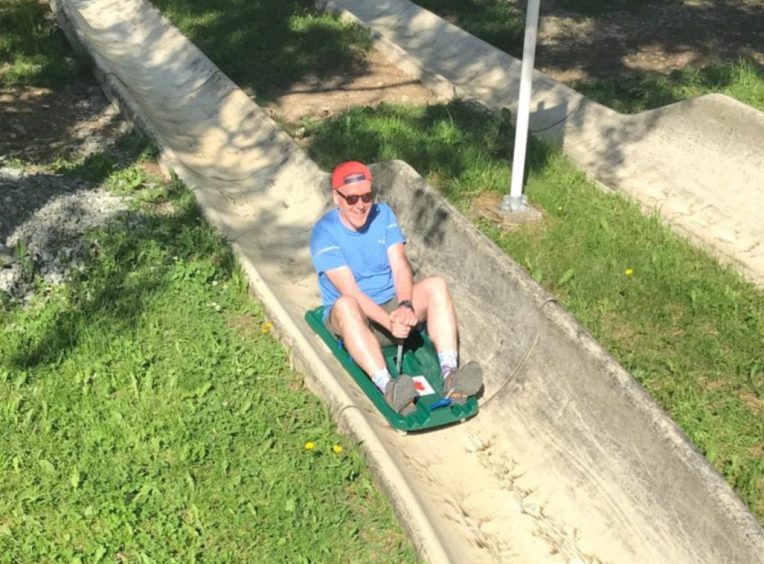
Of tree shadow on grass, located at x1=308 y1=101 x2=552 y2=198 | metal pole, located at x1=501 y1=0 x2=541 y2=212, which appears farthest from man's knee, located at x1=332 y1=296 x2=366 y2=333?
tree shadow on grass, located at x1=308 y1=101 x2=552 y2=198

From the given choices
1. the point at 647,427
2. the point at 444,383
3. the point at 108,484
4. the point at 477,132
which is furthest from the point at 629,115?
the point at 108,484

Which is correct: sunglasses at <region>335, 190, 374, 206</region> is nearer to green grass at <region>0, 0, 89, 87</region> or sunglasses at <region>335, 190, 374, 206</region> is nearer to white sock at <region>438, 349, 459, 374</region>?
white sock at <region>438, 349, 459, 374</region>

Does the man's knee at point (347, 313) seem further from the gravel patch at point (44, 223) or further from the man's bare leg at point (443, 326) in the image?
the gravel patch at point (44, 223)

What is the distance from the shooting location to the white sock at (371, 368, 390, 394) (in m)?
5.56

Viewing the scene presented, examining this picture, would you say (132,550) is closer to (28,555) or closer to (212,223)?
(28,555)

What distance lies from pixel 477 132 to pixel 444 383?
406 centimetres

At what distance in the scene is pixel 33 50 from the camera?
11422 mm

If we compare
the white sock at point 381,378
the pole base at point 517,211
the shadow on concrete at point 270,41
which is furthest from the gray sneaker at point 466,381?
the shadow on concrete at point 270,41

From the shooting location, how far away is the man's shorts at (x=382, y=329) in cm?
598

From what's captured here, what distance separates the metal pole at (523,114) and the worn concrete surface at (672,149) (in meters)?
1.37

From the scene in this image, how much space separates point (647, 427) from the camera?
466 centimetres

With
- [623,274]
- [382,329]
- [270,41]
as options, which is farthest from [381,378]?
[270,41]

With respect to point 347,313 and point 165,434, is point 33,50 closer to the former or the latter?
point 347,313

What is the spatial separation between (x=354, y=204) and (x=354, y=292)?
0.54 meters
